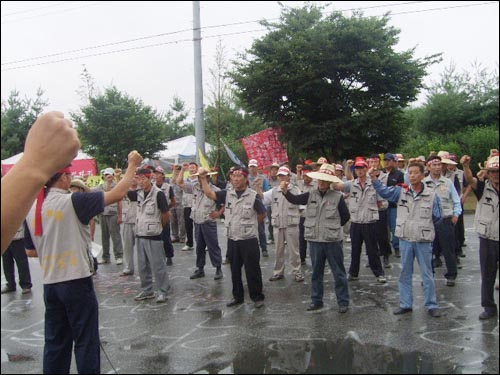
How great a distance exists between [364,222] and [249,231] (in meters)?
2.09

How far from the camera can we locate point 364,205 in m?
7.69

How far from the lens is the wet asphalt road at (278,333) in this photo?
14.5 feet

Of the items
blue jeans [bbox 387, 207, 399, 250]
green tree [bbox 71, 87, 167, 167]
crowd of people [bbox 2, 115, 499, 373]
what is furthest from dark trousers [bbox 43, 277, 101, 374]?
green tree [bbox 71, 87, 167, 167]

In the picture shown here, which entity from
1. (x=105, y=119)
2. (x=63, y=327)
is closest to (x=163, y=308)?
(x=63, y=327)

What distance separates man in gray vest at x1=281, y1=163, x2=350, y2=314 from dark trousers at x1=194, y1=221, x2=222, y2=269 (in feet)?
7.56

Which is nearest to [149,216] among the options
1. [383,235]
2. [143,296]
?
[143,296]

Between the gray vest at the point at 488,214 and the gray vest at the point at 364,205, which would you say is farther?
the gray vest at the point at 364,205

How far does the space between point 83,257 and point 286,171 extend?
12.5 ft

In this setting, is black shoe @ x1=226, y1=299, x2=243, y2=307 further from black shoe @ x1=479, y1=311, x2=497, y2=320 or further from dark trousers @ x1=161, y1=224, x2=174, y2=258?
black shoe @ x1=479, y1=311, x2=497, y2=320

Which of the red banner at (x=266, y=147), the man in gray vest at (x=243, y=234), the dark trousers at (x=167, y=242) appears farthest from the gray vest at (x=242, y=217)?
the red banner at (x=266, y=147)

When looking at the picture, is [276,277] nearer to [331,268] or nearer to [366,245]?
[366,245]

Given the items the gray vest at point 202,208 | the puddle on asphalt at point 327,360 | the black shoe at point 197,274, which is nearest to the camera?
the puddle on asphalt at point 327,360

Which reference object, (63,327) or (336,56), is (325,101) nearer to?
(336,56)

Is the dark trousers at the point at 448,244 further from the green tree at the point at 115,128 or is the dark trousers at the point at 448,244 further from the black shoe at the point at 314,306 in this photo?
the green tree at the point at 115,128
